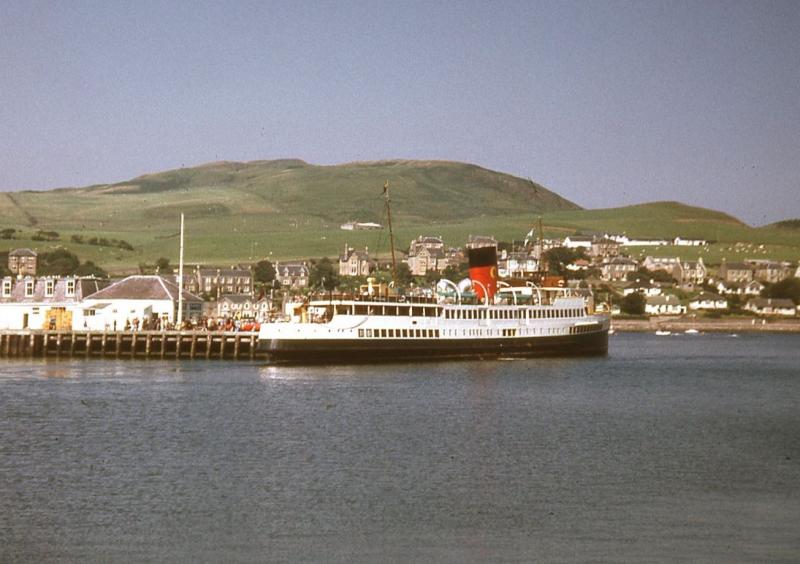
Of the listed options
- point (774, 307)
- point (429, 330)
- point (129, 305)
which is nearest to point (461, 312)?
point (429, 330)

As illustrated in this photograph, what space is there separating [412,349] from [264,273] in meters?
100

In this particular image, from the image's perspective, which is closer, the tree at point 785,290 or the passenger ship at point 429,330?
the passenger ship at point 429,330

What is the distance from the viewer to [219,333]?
8056 cm

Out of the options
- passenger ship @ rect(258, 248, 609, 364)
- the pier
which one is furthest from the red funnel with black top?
the pier

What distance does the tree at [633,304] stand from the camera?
167 m

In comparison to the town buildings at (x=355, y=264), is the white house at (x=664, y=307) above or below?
below

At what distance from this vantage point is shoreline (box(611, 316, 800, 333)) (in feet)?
504

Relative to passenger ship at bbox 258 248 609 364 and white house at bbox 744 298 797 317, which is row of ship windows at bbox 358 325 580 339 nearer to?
passenger ship at bbox 258 248 609 364

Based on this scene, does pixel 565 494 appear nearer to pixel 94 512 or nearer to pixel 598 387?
pixel 94 512

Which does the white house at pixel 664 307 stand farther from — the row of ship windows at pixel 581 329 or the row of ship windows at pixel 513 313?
the row of ship windows at pixel 513 313

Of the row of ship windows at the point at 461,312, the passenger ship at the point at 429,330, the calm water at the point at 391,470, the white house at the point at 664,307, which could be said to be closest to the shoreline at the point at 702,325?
the white house at the point at 664,307

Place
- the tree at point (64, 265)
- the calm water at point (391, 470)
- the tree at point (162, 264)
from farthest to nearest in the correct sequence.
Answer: the tree at point (162, 264) < the tree at point (64, 265) < the calm water at point (391, 470)

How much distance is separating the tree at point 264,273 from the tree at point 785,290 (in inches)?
2681

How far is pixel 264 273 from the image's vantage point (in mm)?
172750
